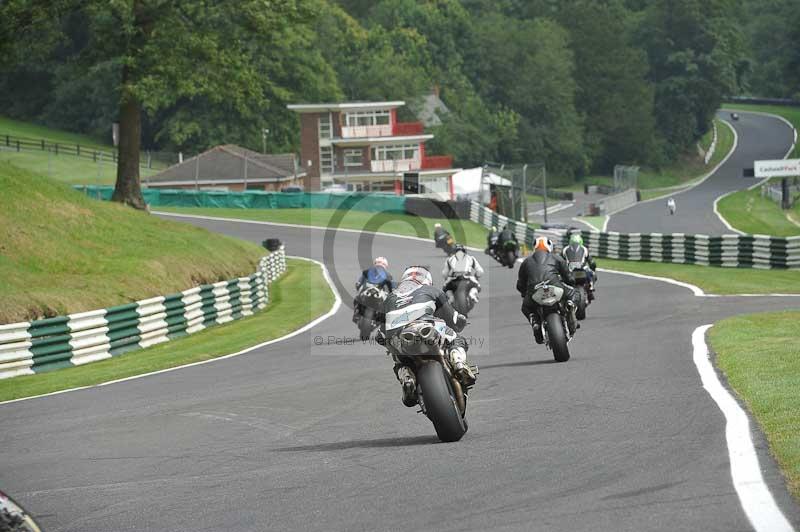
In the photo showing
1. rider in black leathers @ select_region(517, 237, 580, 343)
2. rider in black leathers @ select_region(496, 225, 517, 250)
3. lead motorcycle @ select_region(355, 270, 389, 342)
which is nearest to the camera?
rider in black leathers @ select_region(517, 237, 580, 343)

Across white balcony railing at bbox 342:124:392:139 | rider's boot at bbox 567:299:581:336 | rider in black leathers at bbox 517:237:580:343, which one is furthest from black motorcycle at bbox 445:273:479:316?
white balcony railing at bbox 342:124:392:139

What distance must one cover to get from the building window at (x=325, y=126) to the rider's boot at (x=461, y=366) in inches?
3536

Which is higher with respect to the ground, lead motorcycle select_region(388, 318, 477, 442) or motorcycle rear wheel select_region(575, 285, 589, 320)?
lead motorcycle select_region(388, 318, 477, 442)

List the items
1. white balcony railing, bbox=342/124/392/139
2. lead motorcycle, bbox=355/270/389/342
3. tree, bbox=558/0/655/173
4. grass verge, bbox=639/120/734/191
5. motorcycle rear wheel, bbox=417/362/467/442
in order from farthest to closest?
tree, bbox=558/0/655/173 → grass verge, bbox=639/120/734/191 → white balcony railing, bbox=342/124/392/139 → lead motorcycle, bbox=355/270/389/342 → motorcycle rear wheel, bbox=417/362/467/442

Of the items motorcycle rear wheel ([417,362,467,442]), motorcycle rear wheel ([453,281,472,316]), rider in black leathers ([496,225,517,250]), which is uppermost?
motorcycle rear wheel ([417,362,467,442])

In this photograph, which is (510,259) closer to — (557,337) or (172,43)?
(172,43)

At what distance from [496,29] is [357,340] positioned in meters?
126

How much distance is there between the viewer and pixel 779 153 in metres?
136

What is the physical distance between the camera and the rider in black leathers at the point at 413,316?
10773 mm

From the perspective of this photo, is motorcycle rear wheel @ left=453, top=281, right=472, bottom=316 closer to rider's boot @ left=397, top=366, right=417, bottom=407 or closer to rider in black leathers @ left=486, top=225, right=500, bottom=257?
rider's boot @ left=397, top=366, right=417, bottom=407

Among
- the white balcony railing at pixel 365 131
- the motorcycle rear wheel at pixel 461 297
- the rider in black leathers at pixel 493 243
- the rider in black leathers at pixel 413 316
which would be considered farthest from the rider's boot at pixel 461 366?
the white balcony railing at pixel 365 131

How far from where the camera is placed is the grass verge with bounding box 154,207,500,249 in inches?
2554

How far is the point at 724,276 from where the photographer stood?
36250 mm

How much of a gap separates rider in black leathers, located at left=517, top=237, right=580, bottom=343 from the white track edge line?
13.0 feet
